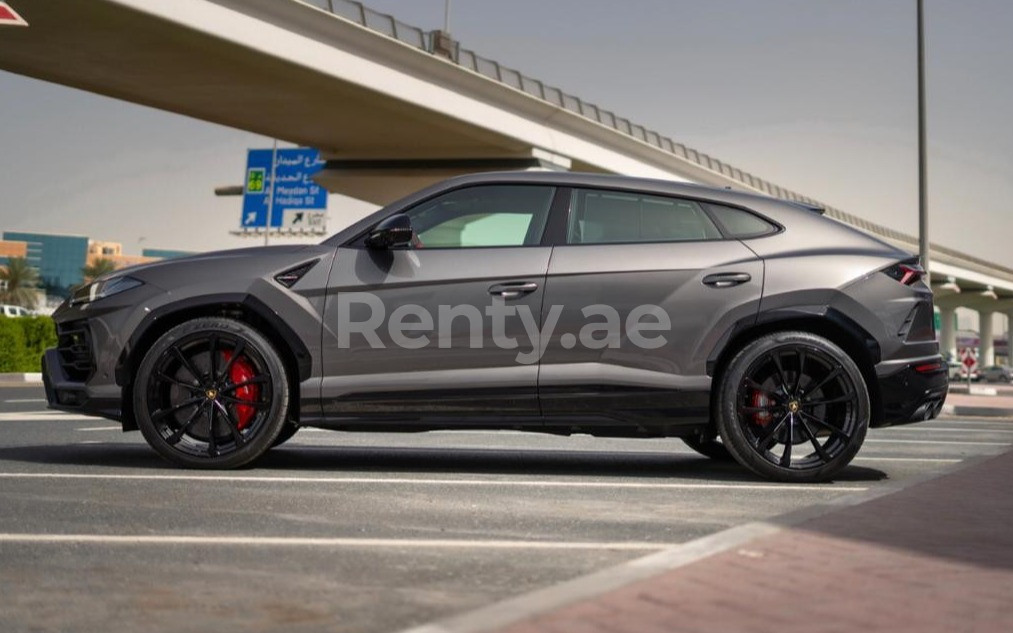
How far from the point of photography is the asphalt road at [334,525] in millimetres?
4012

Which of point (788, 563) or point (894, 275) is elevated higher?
point (894, 275)

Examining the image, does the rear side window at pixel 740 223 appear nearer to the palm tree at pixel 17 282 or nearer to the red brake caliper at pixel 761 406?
the red brake caliper at pixel 761 406

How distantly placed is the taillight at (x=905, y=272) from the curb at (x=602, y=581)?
1.97 metres

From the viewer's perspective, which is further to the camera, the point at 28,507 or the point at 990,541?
the point at 28,507

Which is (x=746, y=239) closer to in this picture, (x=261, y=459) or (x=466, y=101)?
(x=261, y=459)

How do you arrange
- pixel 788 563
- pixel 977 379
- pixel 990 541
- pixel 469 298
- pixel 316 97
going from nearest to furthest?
pixel 788 563 → pixel 990 541 → pixel 469 298 → pixel 316 97 → pixel 977 379

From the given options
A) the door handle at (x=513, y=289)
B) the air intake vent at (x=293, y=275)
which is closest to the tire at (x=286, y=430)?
the air intake vent at (x=293, y=275)

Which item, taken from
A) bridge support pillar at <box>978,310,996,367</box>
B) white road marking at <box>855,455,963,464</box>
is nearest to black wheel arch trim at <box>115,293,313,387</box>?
white road marking at <box>855,455,963,464</box>

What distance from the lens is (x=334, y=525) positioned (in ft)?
18.1

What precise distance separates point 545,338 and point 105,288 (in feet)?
8.08

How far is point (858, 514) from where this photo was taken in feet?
18.8

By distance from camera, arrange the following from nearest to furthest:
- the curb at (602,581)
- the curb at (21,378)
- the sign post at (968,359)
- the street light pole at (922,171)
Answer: the curb at (602,581)
the curb at (21,378)
the street light pole at (922,171)
the sign post at (968,359)

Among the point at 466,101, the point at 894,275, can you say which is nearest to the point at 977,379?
the point at 466,101

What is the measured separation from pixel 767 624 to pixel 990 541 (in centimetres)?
196
